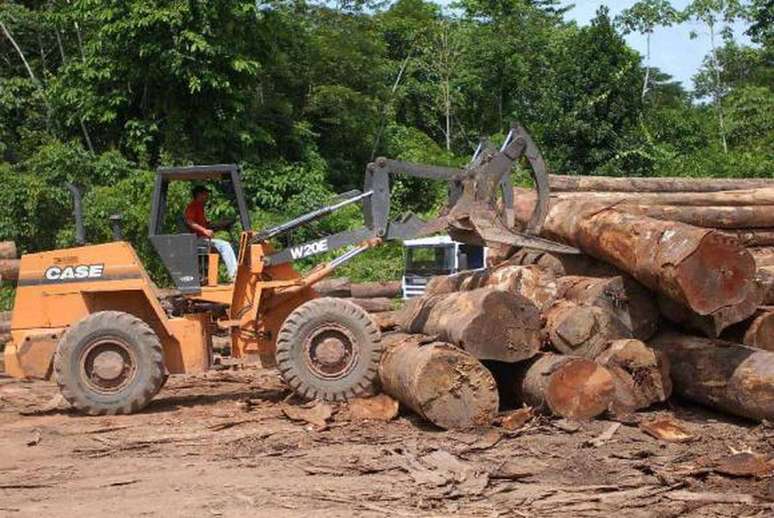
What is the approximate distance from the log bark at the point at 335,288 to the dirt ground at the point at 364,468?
10.5m

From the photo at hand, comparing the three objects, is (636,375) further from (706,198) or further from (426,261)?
(426,261)

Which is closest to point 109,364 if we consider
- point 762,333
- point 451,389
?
point 451,389

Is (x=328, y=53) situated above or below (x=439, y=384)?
above

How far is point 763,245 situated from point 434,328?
3.96 m

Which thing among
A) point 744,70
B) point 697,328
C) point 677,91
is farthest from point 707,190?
point 677,91

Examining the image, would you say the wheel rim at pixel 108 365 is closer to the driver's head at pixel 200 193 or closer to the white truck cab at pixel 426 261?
the driver's head at pixel 200 193

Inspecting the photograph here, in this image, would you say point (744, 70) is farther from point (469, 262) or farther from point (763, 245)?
point (763, 245)

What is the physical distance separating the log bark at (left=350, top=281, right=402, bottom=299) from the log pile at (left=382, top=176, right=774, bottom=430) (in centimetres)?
1134

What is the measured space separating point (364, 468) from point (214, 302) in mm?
4040

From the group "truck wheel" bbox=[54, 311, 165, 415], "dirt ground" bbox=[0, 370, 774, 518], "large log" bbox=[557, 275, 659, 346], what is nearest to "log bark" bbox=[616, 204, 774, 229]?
"large log" bbox=[557, 275, 659, 346]

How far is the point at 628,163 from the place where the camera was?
3070cm

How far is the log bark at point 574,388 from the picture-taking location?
9367mm

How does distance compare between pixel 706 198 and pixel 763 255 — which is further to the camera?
pixel 706 198

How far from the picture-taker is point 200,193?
11.8 meters
